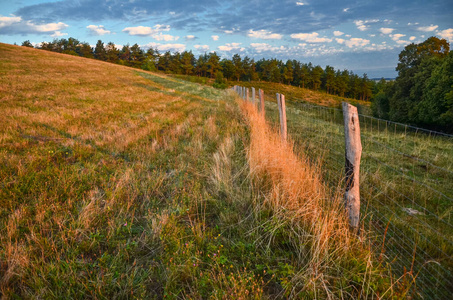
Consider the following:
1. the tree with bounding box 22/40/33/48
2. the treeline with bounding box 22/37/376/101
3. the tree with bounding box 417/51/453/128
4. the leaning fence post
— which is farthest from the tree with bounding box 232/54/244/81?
the leaning fence post

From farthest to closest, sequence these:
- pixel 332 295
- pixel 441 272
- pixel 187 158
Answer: pixel 187 158
pixel 441 272
pixel 332 295

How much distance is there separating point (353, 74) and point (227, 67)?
171ft

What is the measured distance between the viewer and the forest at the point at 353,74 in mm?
22438

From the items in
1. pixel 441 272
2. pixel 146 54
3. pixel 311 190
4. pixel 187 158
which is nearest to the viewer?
pixel 441 272

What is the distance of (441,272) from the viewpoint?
95.6 inches

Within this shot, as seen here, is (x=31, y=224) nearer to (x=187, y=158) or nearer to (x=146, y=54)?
(x=187, y=158)

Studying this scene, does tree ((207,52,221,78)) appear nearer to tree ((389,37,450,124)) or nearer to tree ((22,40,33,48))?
tree ((389,37,450,124))

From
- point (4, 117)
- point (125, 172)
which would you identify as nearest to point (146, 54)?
point (4, 117)

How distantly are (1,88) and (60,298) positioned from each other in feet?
55.6

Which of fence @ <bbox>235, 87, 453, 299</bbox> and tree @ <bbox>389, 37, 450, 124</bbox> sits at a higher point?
tree @ <bbox>389, 37, 450, 124</bbox>

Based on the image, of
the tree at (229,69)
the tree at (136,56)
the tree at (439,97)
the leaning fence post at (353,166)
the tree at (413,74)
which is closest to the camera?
the leaning fence post at (353,166)

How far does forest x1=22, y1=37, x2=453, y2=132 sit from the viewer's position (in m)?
22.4

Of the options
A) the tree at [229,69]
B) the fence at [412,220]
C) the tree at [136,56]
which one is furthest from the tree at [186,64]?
the fence at [412,220]

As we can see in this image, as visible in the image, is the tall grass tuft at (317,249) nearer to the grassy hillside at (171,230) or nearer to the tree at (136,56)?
the grassy hillside at (171,230)
